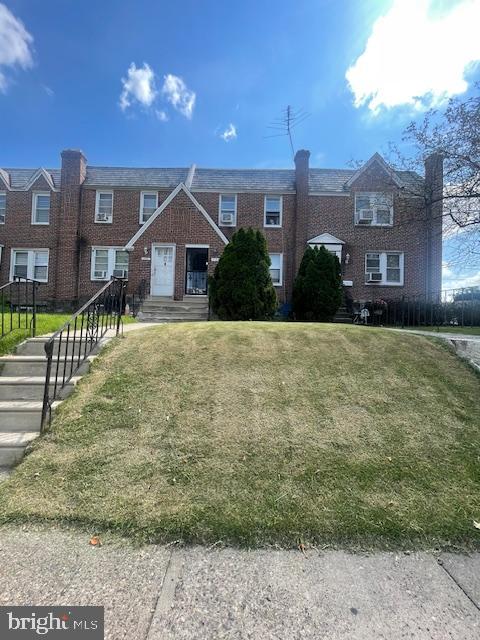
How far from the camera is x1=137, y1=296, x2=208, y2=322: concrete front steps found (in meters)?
14.4

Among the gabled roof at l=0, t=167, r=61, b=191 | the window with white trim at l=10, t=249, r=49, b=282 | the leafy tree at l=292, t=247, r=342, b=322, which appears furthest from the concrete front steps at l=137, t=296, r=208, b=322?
A: the gabled roof at l=0, t=167, r=61, b=191

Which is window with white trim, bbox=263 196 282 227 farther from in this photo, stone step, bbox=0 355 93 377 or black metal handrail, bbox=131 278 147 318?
stone step, bbox=0 355 93 377

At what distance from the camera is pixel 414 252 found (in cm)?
1958

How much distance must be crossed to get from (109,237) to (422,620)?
20.7m

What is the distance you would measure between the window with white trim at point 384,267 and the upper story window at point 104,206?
14.3 meters

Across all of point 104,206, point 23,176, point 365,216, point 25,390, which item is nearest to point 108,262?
point 104,206

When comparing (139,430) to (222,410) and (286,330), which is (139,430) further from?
(286,330)

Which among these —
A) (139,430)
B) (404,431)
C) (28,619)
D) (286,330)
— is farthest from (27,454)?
(286,330)

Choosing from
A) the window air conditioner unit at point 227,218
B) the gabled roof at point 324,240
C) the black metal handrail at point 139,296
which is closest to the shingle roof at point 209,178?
the window air conditioner unit at point 227,218

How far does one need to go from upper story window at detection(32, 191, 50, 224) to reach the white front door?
7381 millimetres

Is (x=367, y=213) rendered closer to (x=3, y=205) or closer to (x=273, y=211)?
(x=273, y=211)

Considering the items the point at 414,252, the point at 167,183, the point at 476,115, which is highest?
the point at 167,183

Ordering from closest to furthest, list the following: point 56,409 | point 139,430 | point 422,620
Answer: point 422,620, point 139,430, point 56,409

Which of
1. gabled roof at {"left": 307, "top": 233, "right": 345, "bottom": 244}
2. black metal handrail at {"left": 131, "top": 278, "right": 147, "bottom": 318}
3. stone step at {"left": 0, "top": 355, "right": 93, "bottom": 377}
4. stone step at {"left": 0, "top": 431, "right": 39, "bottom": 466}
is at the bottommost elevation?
stone step at {"left": 0, "top": 431, "right": 39, "bottom": 466}
